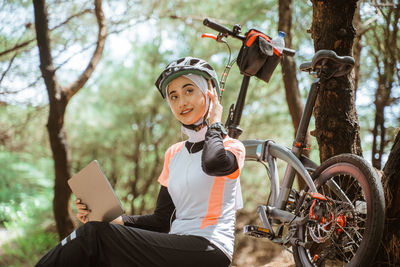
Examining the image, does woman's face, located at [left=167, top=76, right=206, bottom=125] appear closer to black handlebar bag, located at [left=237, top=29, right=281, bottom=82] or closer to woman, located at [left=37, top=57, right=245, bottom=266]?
woman, located at [left=37, top=57, right=245, bottom=266]

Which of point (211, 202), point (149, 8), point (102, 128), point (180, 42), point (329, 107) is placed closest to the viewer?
point (211, 202)

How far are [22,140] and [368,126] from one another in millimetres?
5561

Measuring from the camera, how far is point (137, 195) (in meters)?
7.57

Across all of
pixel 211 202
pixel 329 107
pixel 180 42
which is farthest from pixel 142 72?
pixel 211 202

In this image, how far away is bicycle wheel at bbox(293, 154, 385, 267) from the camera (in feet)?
5.79

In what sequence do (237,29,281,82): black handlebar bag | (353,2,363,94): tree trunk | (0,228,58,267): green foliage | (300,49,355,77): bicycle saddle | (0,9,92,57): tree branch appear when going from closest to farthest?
(300,49,355,77): bicycle saddle, (237,29,281,82): black handlebar bag, (353,2,363,94): tree trunk, (0,9,92,57): tree branch, (0,228,58,267): green foliage

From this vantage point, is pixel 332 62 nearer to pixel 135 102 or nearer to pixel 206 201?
pixel 206 201

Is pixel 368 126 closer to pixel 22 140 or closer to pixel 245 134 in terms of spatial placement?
pixel 245 134

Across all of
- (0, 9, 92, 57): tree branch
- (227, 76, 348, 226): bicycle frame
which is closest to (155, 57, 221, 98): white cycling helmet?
(227, 76, 348, 226): bicycle frame

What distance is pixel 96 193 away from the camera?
1.74 m

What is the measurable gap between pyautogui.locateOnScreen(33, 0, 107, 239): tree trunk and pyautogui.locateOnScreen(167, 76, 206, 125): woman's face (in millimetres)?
2685

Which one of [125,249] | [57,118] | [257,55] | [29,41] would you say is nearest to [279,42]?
[257,55]

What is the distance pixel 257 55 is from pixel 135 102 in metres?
5.01

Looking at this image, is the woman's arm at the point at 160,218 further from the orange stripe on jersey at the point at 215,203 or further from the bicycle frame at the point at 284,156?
the bicycle frame at the point at 284,156
